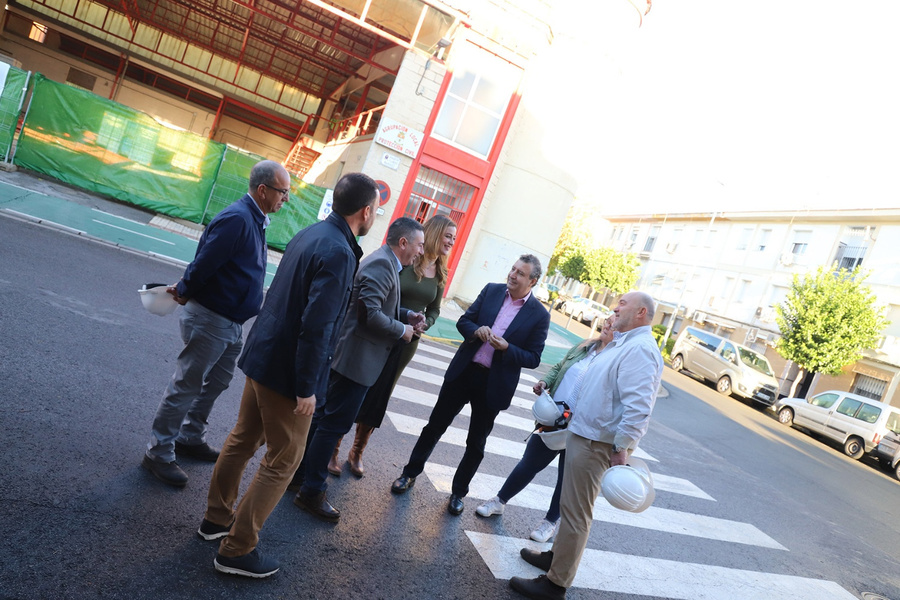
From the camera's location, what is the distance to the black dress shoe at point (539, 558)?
4203 millimetres

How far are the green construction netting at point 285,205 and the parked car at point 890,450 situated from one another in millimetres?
17017

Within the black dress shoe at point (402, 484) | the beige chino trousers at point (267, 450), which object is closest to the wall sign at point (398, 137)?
the black dress shoe at point (402, 484)

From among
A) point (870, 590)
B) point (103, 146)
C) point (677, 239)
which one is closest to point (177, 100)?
point (103, 146)

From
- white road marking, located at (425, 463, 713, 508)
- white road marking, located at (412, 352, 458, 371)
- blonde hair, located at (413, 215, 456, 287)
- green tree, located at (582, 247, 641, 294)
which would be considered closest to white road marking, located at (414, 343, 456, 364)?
white road marking, located at (412, 352, 458, 371)

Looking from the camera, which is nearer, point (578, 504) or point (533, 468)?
point (578, 504)

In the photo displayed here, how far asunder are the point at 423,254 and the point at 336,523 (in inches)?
79.3

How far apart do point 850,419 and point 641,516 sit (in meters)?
14.7

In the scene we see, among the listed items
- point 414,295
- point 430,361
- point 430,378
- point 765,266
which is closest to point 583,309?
point 765,266

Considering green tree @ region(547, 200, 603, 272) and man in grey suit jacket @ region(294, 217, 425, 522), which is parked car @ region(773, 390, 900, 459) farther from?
green tree @ region(547, 200, 603, 272)

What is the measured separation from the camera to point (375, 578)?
3451 mm

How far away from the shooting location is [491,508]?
190 inches

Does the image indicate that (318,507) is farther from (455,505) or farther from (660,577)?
(660,577)

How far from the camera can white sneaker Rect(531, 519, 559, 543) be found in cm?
465

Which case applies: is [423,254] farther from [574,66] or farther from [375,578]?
[574,66]
